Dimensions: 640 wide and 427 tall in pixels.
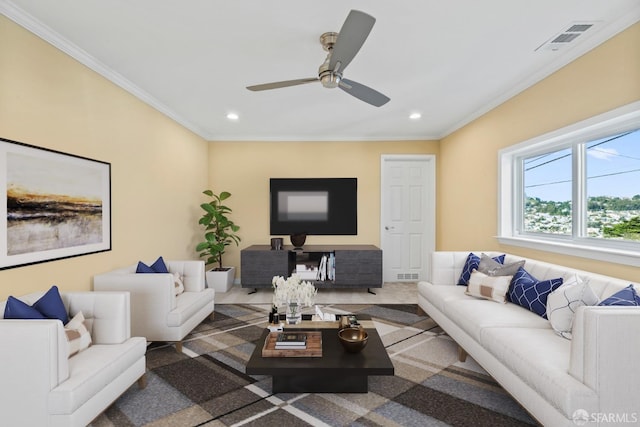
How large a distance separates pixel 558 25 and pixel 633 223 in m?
1.51

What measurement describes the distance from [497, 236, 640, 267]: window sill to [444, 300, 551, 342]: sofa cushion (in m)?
0.64

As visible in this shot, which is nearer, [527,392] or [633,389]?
[633,389]

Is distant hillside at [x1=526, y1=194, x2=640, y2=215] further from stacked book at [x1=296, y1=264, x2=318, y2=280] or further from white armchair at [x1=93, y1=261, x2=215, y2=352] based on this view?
white armchair at [x1=93, y1=261, x2=215, y2=352]

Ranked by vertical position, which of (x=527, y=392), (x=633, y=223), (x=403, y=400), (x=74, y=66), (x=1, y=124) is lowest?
(x=403, y=400)

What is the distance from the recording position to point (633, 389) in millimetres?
1382

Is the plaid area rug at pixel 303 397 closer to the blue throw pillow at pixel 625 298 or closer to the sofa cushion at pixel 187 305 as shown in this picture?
the sofa cushion at pixel 187 305

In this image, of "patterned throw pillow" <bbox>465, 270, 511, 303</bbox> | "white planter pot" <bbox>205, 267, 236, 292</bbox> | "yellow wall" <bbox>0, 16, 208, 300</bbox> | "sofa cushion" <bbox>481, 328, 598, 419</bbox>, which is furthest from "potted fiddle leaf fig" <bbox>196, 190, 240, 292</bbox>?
"sofa cushion" <bbox>481, 328, 598, 419</bbox>

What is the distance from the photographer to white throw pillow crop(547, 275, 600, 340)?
1.95 m

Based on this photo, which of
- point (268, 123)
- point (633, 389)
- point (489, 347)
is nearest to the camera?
point (633, 389)

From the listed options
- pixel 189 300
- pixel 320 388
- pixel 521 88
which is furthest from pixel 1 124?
pixel 521 88

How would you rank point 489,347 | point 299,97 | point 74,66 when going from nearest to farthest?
1. point 489,347
2. point 74,66
3. point 299,97

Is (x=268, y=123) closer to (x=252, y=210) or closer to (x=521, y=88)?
(x=252, y=210)

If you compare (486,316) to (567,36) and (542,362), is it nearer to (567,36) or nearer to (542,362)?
(542,362)

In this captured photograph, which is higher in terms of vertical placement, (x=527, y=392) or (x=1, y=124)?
(x=1, y=124)
